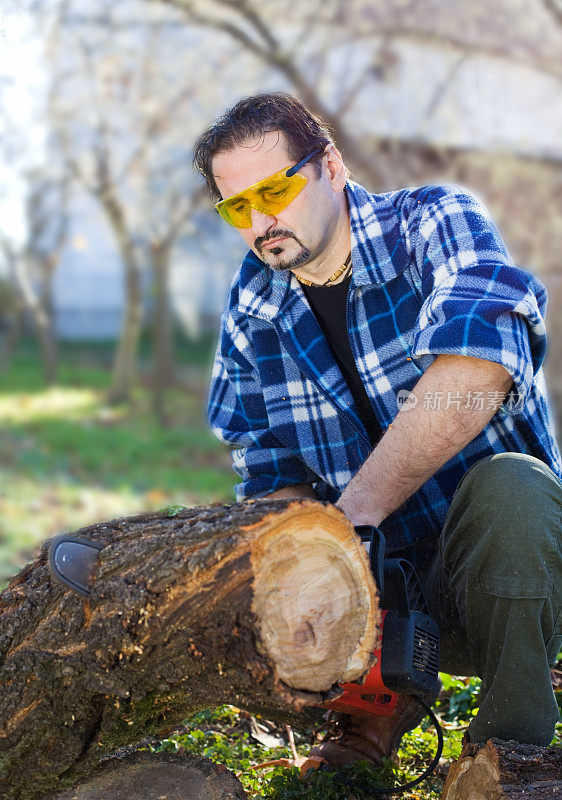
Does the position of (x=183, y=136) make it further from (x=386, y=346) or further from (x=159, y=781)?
(x=159, y=781)

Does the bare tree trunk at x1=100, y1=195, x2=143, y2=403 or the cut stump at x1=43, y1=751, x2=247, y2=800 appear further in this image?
the bare tree trunk at x1=100, y1=195, x2=143, y2=403

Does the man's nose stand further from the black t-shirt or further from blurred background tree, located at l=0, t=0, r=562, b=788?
blurred background tree, located at l=0, t=0, r=562, b=788

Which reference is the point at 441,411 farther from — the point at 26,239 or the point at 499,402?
the point at 26,239

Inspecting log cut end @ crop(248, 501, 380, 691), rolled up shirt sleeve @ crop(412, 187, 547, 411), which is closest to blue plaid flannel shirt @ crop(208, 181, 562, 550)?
rolled up shirt sleeve @ crop(412, 187, 547, 411)

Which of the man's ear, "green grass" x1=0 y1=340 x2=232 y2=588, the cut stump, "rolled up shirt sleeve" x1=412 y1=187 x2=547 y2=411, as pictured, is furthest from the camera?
"green grass" x1=0 y1=340 x2=232 y2=588

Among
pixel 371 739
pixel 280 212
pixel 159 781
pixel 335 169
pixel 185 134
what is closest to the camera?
pixel 159 781

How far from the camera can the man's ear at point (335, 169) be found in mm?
2416

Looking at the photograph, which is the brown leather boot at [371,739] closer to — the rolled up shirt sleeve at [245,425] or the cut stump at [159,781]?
the cut stump at [159,781]

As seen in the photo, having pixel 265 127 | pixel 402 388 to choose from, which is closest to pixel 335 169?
pixel 265 127

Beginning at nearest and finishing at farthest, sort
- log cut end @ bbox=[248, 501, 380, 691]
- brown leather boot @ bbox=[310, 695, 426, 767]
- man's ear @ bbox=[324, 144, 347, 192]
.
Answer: log cut end @ bbox=[248, 501, 380, 691], brown leather boot @ bbox=[310, 695, 426, 767], man's ear @ bbox=[324, 144, 347, 192]

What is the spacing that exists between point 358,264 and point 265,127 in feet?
1.58

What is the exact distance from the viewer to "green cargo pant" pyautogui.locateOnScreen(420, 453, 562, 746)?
5.84 ft

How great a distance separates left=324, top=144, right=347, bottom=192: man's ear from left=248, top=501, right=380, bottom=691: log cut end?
1243mm

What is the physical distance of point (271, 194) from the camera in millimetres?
2258
